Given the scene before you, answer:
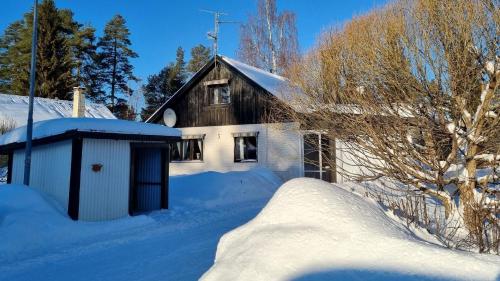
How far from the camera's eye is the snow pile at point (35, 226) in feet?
18.8

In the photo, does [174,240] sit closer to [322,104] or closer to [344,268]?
[344,268]

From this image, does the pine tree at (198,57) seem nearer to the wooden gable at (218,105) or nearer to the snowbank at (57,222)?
the wooden gable at (218,105)

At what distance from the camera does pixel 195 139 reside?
60.0 feet

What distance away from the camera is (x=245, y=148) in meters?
17.0

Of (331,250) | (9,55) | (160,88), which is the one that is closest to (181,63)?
(160,88)

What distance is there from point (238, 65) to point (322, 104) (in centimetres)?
901

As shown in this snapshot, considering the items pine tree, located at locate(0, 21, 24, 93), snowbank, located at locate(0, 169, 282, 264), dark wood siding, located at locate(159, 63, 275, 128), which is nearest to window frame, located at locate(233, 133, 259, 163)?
dark wood siding, located at locate(159, 63, 275, 128)

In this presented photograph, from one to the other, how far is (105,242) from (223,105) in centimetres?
1187

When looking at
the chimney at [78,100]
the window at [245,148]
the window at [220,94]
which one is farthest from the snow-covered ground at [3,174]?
the window at [245,148]

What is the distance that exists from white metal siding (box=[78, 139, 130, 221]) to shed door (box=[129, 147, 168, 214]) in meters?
1.24

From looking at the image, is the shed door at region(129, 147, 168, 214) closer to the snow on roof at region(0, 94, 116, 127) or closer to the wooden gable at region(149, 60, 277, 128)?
the wooden gable at region(149, 60, 277, 128)

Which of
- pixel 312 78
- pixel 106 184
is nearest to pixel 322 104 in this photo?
pixel 312 78

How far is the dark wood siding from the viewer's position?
1646 cm

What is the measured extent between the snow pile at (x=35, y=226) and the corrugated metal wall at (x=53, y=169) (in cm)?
28
